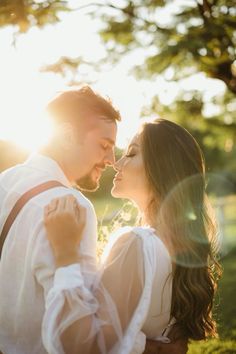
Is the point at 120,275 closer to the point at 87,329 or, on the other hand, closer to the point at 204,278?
the point at 87,329

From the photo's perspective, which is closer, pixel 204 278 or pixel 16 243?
pixel 16 243

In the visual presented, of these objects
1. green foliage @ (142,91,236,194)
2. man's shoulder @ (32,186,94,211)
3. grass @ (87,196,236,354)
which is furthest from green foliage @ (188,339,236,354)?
green foliage @ (142,91,236,194)

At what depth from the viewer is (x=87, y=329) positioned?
283 centimetres

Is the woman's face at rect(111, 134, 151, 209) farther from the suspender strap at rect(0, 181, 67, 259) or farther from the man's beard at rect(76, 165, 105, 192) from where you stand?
the suspender strap at rect(0, 181, 67, 259)

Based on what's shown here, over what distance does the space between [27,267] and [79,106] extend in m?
1.12

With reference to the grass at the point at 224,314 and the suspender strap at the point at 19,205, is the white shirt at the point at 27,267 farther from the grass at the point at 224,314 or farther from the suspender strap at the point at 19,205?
the grass at the point at 224,314

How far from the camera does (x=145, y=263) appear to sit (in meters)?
3.03

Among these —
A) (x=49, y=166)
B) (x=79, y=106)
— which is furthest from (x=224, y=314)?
(x=49, y=166)

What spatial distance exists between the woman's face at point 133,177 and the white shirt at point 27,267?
639mm

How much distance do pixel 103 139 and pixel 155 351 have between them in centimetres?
132

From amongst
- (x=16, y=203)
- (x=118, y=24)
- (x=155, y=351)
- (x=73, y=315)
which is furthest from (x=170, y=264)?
(x=118, y=24)

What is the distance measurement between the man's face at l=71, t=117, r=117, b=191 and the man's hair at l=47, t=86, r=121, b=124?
0.06 metres

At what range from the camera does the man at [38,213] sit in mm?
2934

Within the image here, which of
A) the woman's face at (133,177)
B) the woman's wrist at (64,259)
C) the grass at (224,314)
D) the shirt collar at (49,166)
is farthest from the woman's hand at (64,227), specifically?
the grass at (224,314)
